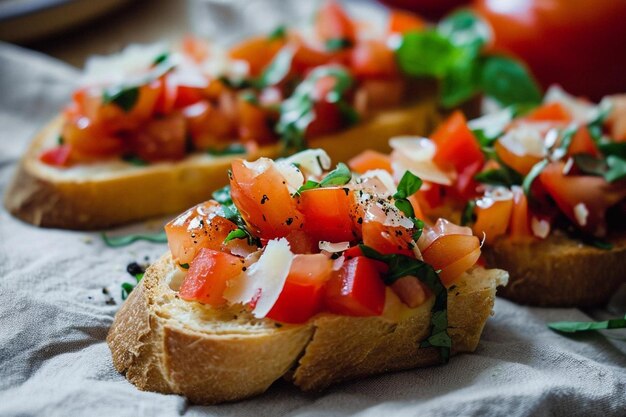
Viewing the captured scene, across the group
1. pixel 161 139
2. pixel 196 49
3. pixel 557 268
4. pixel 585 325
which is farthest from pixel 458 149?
pixel 196 49

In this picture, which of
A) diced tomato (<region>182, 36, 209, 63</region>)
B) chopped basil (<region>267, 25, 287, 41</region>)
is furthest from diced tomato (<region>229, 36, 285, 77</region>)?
diced tomato (<region>182, 36, 209, 63</region>)

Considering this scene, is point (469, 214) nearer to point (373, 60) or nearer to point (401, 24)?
point (373, 60)

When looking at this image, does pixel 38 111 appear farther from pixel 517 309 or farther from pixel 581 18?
pixel 581 18

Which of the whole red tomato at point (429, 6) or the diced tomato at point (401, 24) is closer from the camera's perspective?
the diced tomato at point (401, 24)

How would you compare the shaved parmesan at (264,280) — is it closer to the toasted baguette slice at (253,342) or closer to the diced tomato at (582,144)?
the toasted baguette slice at (253,342)

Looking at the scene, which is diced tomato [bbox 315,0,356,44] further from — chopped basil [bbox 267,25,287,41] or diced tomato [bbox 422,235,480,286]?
diced tomato [bbox 422,235,480,286]

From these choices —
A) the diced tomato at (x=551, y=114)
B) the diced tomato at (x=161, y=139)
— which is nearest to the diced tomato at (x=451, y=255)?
the diced tomato at (x=551, y=114)

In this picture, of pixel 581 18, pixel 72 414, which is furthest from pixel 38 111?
pixel 581 18
